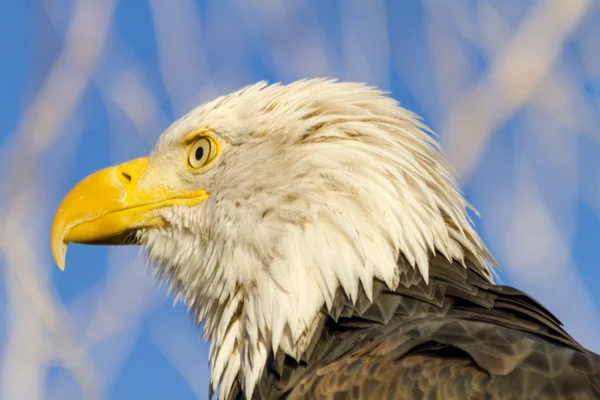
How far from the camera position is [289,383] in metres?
3.78

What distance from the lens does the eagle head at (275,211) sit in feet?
13.2

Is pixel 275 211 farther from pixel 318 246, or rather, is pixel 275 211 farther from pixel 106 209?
pixel 106 209

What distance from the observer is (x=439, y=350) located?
335 cm

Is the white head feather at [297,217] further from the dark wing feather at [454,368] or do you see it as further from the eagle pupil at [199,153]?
the dark wing feather at [454,368]

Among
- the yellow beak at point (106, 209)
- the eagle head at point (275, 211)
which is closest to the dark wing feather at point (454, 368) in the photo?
the eagle head at point (275, 211)

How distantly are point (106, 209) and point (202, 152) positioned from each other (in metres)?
0.49

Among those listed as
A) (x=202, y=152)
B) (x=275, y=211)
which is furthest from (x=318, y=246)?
(x=202, y=152)

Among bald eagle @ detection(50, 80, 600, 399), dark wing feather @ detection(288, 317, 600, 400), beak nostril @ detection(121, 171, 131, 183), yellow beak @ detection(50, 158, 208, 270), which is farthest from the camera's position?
beak nostril @ detection(121, 171, 131, 183)

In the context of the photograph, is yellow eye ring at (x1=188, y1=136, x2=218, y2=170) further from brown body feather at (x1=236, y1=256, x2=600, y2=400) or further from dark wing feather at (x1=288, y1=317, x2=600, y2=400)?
dark wing feather at (x1=288, y1=317, x2=600, y2=400)

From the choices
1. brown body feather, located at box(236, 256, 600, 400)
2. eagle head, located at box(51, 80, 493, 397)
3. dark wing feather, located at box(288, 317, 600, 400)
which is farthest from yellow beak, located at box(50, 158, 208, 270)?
Answer: dark wing feather, located at box(288, 317, 600, 400)

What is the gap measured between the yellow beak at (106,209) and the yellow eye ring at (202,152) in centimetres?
14

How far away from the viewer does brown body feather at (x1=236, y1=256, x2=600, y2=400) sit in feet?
10.3

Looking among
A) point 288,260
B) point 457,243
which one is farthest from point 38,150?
point 457,243

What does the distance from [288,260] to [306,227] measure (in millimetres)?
155
